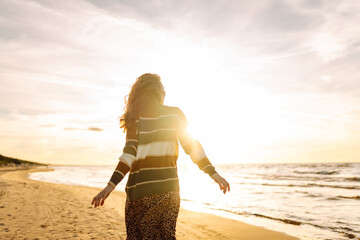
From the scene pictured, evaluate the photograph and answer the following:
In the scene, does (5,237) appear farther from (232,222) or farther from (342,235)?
(342,235)

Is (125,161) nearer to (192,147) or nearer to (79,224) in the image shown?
(192,147)

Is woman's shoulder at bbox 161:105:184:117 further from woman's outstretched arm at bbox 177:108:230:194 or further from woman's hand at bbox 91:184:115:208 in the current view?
A: woman's hand at bbox 91:184:115:208

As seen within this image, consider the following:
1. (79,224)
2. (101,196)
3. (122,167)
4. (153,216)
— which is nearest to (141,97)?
(122,167)

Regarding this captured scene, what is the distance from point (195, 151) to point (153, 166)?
39 centimetres

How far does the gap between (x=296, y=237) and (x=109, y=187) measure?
7446 mm

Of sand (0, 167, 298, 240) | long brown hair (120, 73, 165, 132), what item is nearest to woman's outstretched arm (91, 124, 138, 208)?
long brown hair (120, 73, 165, 132)

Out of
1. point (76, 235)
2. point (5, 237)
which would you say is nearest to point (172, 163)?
point (76, 235)

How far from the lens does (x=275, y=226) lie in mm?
9227

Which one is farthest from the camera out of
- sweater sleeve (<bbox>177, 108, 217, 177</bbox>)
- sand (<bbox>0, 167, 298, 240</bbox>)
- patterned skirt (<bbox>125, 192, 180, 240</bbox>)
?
sand (<bbox>0, 167, 298, 240</bbox>)

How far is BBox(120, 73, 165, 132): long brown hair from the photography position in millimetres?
2354

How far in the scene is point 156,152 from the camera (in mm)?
2186

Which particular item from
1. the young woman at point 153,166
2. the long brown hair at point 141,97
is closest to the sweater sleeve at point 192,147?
the young woman at point 153,166

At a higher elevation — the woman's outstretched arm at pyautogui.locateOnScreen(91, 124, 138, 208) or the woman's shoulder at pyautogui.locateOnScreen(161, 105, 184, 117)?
the woman's shoulder at pyautogui.locateOnScreen(161, 105, 184, 117)

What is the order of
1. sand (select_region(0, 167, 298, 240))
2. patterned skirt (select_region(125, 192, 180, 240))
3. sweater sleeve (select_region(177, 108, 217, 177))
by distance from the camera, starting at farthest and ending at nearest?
1. sand (select_region(0, 167, 298, 240))
2. sweater sleeve (select_region(177, 108, 217, 177))
3. patterned skirt (select_region(125, 192, 180, 240))
